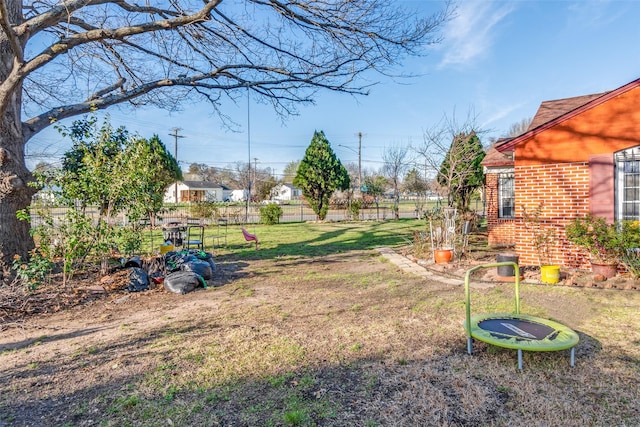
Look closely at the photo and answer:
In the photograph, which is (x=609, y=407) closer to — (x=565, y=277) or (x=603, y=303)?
(x=603, y=303)

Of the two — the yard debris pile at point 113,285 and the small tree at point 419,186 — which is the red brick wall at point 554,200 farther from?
the yard debris pile at point 113,285

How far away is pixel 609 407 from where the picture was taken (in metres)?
2.60

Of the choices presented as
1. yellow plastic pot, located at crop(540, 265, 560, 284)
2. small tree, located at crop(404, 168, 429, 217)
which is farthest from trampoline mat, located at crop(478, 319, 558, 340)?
small tree, located at crop(404, 168, 429, 217)

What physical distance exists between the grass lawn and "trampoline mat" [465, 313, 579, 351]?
0.22 meters

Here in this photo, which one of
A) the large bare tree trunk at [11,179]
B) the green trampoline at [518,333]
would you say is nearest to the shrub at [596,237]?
the green trampoline at [518,333]

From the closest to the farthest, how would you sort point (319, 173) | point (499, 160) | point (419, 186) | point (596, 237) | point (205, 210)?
point (596, 237) → point (499, 160) → point (205, 210) → point (319, 173) → point (419, 186)

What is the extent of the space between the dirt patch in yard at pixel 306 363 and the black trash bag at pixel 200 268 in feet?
3.33

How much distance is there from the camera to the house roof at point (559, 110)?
21.6 ft

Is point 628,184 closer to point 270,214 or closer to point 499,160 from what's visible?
point 499,160

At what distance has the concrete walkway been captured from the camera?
639 centimetres

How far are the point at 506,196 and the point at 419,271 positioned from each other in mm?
5247

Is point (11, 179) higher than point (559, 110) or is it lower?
lower

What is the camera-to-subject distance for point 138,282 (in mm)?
6398

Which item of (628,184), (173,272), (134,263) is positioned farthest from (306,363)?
(628,184)
